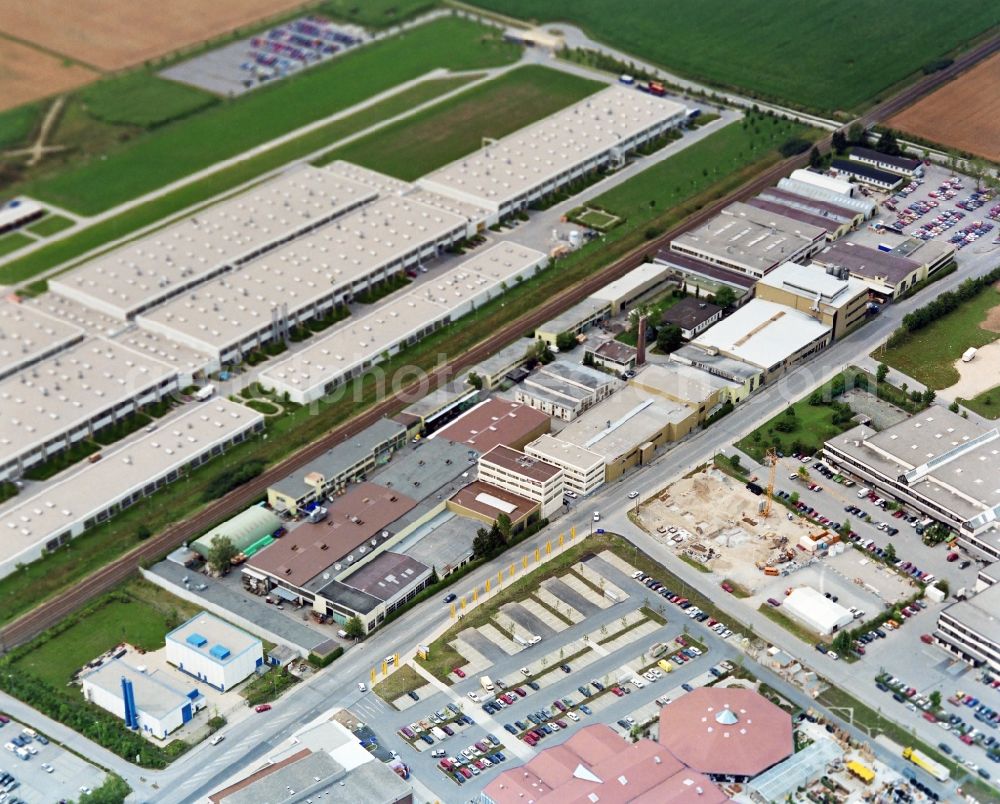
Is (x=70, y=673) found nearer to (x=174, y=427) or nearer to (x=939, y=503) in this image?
(x=174, y=427)

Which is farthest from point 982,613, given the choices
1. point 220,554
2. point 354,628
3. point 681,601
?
point 220,554

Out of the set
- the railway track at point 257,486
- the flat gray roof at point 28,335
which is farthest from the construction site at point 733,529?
the flat gray roof at point 28,335

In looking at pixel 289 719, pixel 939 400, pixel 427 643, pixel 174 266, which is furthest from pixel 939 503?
pixel 174 266

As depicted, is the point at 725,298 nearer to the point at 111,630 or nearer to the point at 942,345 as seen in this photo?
the point at 942,345

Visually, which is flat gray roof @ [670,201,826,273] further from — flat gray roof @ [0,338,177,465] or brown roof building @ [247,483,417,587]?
flat gray roof @ [0,338,177,465]

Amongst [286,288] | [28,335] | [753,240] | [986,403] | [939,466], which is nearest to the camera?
[939,466]

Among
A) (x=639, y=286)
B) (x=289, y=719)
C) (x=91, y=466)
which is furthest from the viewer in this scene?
(x=639, y=286)

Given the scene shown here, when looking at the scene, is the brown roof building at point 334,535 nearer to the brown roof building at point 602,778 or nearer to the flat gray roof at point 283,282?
the brown roof building at point 602,778
